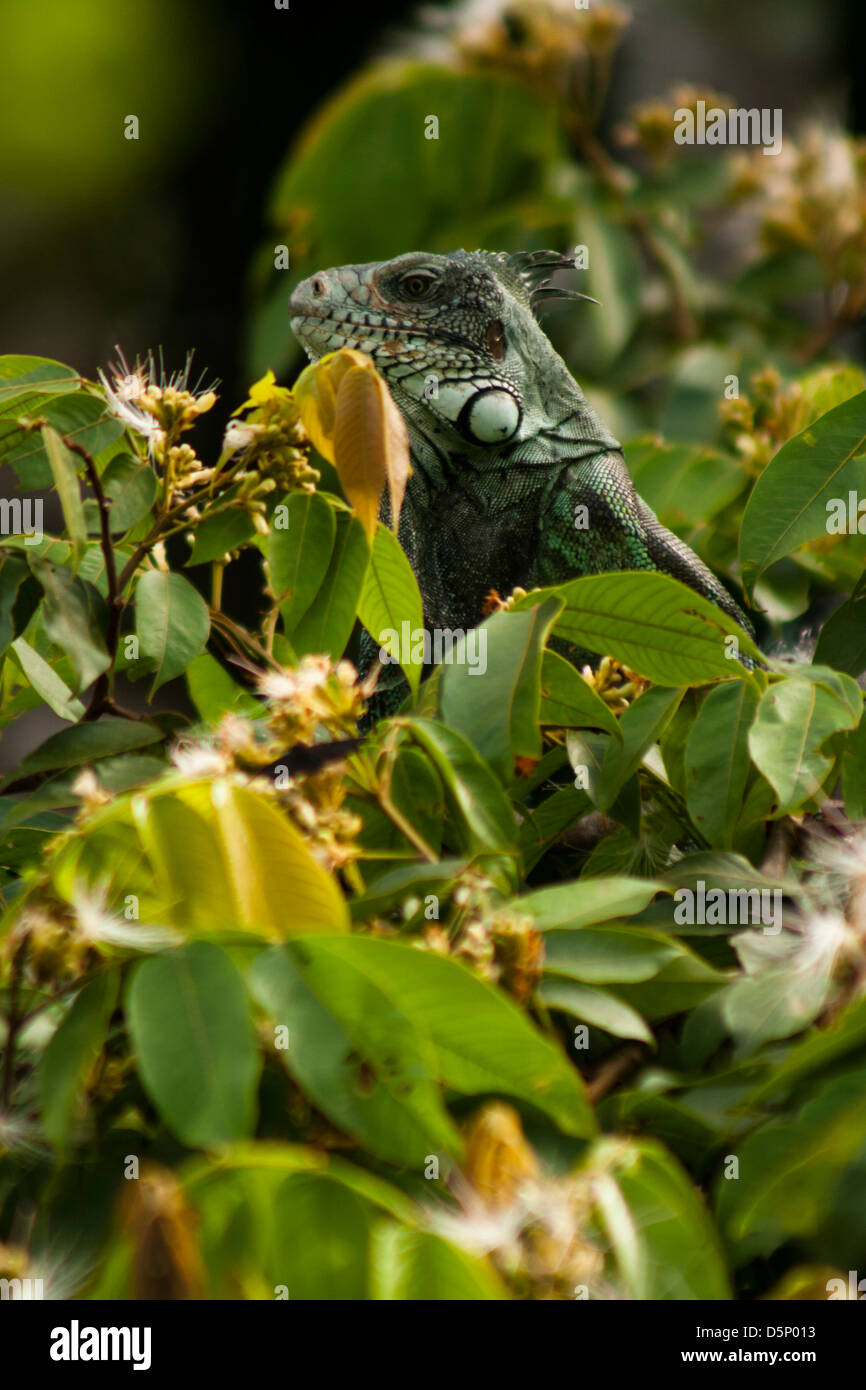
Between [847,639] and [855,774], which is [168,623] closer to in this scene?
[855,774]

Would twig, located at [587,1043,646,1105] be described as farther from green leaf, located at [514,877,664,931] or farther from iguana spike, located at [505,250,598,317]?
iguana spike, located at [505,250,598,317]

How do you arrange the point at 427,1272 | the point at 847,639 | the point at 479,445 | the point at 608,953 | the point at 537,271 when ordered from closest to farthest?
the point at 427,1272, the point at 608,953, the point at 847,639, the point at 479,445, the point at 537,271

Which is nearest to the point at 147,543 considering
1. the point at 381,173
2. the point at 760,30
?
the point at 381,173

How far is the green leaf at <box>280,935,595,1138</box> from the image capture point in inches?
47.1

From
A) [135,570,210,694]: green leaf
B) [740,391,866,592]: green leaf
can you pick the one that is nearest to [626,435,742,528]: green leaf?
[740,391,866,592]: green leaf

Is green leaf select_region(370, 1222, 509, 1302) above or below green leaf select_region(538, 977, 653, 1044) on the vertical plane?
below

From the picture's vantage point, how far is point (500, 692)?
1.58 metres

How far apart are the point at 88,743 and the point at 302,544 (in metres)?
0.40

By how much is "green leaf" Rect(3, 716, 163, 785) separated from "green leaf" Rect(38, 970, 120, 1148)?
1.28ft

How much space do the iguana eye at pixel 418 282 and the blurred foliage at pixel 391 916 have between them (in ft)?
2.40

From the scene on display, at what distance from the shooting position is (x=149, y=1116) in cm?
144

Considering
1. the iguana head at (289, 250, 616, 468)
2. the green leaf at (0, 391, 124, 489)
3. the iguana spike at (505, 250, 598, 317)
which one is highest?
the iguana spike at (505, 250, 598, 317)

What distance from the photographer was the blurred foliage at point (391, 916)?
43.5 inches

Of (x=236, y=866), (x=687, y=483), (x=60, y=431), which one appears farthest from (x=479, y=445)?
(x=236, y=866)
